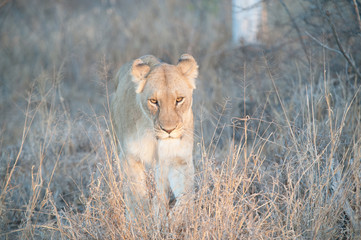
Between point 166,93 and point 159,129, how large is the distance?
0.29 metres

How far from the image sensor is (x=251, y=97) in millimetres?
5500

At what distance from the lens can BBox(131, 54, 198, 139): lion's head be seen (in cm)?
306

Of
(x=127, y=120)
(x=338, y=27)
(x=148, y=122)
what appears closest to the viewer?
(x=148, y=122)

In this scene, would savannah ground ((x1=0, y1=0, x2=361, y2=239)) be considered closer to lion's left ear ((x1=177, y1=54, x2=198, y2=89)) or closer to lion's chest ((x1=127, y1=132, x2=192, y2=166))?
lion's chest ((x1=127, y1=132, x2=192, y2=166))

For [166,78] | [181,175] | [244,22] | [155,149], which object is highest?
[244,22]

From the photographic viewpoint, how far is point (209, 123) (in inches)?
197

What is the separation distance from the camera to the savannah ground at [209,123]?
277 centimetres

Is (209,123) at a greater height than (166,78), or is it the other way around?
(166,78)

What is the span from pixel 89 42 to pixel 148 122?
286 inches

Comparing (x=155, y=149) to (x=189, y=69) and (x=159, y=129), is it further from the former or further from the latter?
(x=189, y=69)

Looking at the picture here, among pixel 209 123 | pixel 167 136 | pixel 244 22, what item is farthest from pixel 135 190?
pixel 244 22

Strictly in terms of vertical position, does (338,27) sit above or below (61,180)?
above

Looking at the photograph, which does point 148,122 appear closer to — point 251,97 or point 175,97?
point 175,97

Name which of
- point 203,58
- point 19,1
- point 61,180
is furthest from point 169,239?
point 19,1
